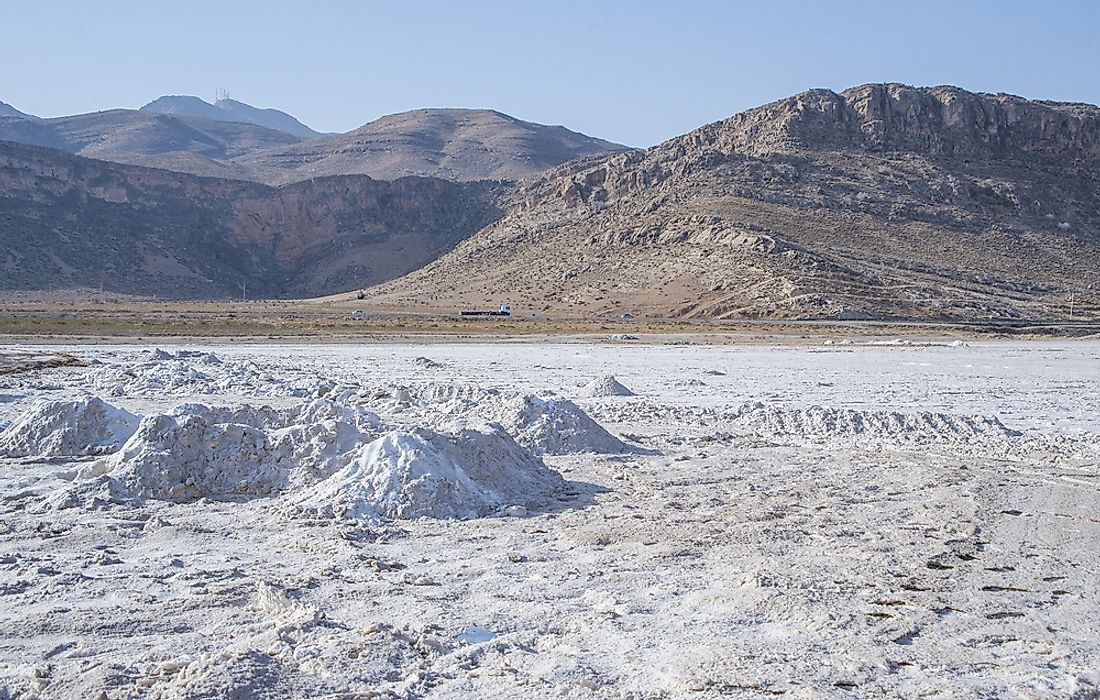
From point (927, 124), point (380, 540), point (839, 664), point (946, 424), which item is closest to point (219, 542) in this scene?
point (380, 540)

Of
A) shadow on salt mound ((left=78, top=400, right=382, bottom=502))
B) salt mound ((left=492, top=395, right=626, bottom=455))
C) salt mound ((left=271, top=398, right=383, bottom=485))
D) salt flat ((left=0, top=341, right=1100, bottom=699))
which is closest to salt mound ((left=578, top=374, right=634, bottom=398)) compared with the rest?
salt flat ((left=0, top=341, right=1100, bottom=699))

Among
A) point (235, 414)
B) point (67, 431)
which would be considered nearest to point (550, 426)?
point (235, 414)

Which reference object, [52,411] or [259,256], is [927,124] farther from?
[52,411]

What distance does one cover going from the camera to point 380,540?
8539 mm

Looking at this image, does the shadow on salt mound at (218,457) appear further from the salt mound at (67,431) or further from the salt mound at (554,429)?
the salt mound at (554,429)

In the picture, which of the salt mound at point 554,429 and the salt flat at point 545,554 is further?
the salt mound at point 554,429

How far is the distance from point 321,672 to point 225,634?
2.86 feet

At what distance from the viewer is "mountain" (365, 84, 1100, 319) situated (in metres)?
69.6

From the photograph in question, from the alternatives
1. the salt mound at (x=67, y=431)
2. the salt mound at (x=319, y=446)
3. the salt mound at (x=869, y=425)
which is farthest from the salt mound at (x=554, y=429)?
the salt mound at (x=67, y=431)

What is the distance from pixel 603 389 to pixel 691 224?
61473 millimetres

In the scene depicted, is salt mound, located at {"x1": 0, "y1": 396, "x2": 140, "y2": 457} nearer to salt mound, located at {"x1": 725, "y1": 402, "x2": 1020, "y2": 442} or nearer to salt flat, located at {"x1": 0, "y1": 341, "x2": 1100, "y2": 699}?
salt flat, located at {"x1": 0, "y1": 341, "x2": 1100, "y2": 699}

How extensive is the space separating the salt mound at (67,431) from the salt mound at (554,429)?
475 centimetres

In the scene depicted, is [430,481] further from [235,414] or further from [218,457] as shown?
[235,414]

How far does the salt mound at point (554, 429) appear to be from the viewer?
13.2 m
